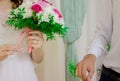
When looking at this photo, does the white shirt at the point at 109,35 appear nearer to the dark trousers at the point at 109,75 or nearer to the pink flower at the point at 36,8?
the dark trousers at the point at 109,75

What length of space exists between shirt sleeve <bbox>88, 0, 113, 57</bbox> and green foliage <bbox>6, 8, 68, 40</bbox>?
0.65 ft

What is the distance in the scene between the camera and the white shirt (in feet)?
4.05

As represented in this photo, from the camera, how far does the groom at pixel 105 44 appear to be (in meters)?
1.18

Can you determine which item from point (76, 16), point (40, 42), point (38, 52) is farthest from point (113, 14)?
point (76, 16)

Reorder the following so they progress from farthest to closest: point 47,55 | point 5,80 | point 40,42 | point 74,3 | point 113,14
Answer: point 47,55 → point 74,3 → point 5,80 → point 40,42 → point 113,14

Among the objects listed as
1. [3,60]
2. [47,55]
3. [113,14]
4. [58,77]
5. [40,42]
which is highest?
[113,14]

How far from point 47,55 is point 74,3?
2.22ft

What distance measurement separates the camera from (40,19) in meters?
1.33

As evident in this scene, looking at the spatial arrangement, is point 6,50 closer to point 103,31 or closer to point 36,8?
point 36,8

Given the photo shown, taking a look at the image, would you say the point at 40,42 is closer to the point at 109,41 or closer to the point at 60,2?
the point at 109,41

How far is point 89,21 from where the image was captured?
268cm

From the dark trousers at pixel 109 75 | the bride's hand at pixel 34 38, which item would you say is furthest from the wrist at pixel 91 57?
the bride's hand at pixel 34 38

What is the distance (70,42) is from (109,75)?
143cm

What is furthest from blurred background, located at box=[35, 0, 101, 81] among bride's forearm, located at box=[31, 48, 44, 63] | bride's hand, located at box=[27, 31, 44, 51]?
bride's hand, located at box=[27, 31, 44, 51]
